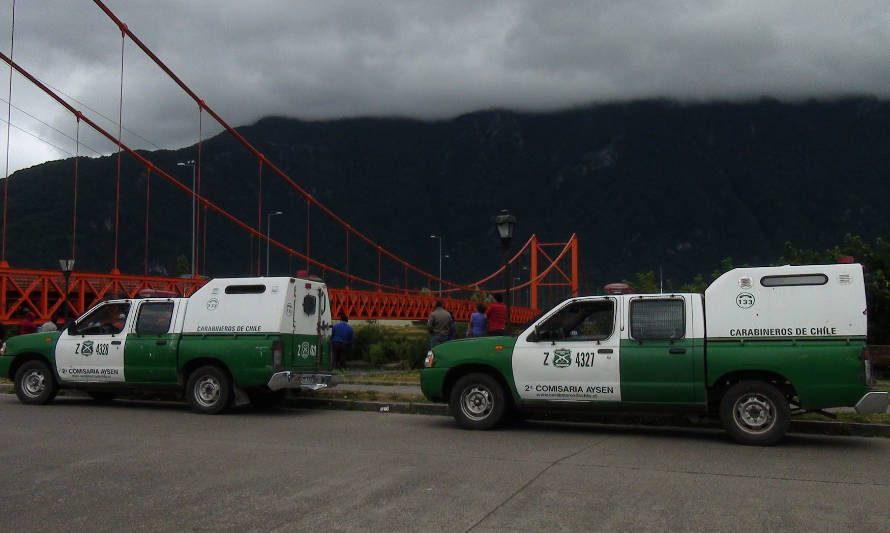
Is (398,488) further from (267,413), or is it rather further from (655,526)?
(267,413)

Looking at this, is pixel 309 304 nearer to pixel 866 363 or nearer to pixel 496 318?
pixel 496 318

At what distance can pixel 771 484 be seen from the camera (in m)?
7.27

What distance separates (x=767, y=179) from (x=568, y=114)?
51.2m

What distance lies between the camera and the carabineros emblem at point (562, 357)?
10242 millimetres

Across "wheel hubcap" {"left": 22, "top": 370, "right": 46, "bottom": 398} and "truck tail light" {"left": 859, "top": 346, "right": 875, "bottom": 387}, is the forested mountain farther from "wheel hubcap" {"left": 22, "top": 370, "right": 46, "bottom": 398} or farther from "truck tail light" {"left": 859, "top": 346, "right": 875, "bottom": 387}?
"truck tail light" {"left": 859, "top": 346, "right": 875, "bottom": 387}

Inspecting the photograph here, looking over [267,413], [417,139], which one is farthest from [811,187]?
[267,413]

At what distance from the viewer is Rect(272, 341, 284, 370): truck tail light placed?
39.7ft

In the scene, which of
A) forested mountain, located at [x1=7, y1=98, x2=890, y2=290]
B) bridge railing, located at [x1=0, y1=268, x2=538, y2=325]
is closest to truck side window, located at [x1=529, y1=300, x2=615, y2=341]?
bridge railing, located at [x1=0, y1=268, x2=538, y2=325]

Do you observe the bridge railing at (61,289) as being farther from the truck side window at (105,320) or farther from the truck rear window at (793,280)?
the truck rear window at (793,280)

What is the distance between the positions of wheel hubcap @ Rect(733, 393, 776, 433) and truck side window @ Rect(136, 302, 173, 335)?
8410 millimetres

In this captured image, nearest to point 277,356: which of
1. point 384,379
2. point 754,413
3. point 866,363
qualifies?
point 384,379

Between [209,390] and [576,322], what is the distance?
225 inches

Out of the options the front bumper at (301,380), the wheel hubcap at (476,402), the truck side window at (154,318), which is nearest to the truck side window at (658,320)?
the wheel hubcap at (476,402)

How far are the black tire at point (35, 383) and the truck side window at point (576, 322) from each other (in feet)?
26.7
